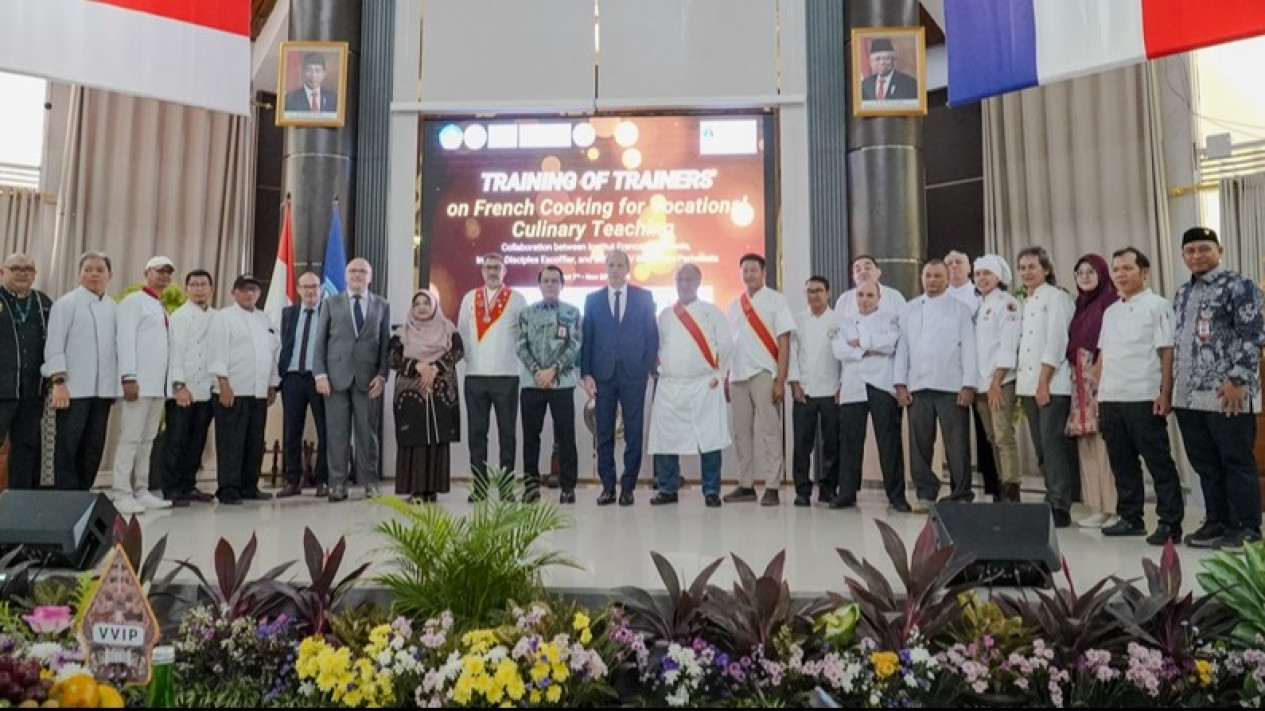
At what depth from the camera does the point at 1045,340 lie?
13.7 feet

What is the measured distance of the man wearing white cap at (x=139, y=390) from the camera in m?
4.48

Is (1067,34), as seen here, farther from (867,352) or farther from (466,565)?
(466,565)

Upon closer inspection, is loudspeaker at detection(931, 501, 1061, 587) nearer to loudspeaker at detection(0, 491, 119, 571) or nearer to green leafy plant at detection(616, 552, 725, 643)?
green leafy plant at detection(616, 552, 725, 643)

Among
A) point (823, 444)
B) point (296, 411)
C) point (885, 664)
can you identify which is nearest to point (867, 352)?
point (823, 444)

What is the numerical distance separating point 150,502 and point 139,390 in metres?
0.59

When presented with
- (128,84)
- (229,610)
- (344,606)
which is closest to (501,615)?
(344,606)

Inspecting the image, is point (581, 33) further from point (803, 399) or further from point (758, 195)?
point (803, 399)

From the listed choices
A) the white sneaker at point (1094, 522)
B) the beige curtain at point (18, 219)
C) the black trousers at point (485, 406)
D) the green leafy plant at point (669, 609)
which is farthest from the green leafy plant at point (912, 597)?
the beige curtain at point (18, 219)

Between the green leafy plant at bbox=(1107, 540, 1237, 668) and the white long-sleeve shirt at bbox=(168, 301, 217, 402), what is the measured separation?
453 cm

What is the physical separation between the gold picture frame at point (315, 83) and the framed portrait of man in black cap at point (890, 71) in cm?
382

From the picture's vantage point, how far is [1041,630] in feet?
7.74

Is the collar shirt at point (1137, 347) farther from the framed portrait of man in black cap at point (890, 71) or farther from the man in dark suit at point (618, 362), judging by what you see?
the framed portrait of man in black cap at point (890, 71)

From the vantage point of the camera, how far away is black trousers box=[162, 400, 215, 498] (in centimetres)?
486

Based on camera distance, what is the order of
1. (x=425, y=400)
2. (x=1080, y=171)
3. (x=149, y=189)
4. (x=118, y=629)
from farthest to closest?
1. (x=149, y=189)
2. (x=1080, y=171)
3. (x=425, y=400)
4. (x=118, y=629)
